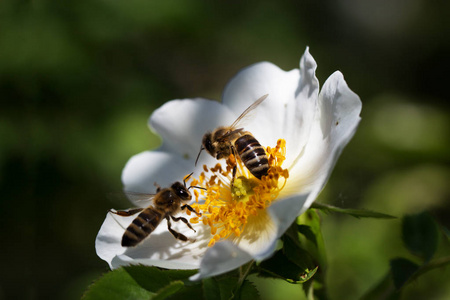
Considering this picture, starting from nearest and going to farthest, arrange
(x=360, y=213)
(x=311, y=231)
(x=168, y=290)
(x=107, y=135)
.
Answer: (x=168, y=290)
(x=360, y=213)
(x=311, y=231)
(x=107, y=135)

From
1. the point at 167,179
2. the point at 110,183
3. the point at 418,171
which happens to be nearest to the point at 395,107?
the point at 418,171

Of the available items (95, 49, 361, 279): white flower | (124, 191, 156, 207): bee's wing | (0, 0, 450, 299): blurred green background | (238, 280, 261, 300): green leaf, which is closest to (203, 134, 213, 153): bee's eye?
(95, 49, 361, 279): white flower

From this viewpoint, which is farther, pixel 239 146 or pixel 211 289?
pixel 239 146

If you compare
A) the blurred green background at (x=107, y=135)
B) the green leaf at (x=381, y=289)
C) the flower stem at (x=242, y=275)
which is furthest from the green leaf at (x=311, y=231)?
the blurred green background at (x=107, y=135)

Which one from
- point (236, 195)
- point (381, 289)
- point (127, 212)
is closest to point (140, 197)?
point (127, 212)

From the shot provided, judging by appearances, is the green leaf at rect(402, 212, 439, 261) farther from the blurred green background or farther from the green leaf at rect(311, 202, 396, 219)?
the blurred green background

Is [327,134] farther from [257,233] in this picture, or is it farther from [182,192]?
[182,192]

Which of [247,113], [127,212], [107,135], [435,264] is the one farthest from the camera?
[107,135]
